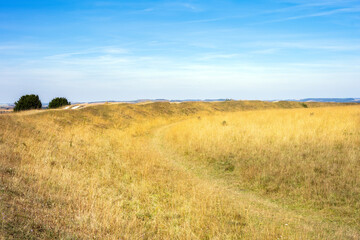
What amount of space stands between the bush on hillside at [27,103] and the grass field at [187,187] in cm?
3168

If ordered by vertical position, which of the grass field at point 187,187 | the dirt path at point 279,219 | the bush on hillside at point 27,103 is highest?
the bush on hillside at point 27,103

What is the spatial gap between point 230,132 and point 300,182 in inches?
316

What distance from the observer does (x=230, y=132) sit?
53.9 ft

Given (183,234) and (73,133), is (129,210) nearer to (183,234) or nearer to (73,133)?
(183,234)

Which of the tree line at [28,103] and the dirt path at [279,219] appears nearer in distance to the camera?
the dirt path at [279,219]

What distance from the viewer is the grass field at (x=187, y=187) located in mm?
5203

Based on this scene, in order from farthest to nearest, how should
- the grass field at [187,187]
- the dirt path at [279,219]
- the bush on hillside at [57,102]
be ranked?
the bush on hillside at [57,102]
the dirt path at [279,219]
the grass field at [187,187]

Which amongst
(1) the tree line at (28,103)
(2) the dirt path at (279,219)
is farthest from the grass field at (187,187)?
(1) the tree line at (28,103)

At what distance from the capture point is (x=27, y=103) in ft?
138

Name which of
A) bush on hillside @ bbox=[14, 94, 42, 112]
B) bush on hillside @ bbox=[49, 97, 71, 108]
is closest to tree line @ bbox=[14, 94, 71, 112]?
bush on hillside @ bbox=[14, 94, 42, 112]

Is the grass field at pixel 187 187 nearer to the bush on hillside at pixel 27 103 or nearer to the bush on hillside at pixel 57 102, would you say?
the bush on hillside at pixel 27 103

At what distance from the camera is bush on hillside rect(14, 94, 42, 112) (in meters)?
41.8

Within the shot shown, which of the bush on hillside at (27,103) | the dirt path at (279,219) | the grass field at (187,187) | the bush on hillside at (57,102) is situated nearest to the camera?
the grass field at (187,187)

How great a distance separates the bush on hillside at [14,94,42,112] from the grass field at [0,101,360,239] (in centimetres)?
3168
